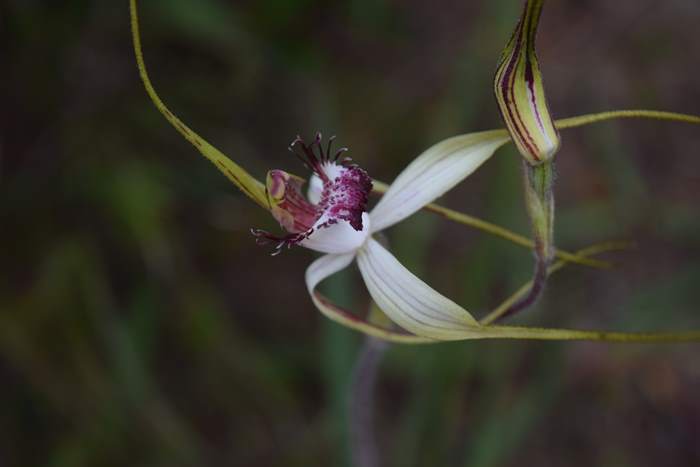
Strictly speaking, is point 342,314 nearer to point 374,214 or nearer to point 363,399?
point 374,214

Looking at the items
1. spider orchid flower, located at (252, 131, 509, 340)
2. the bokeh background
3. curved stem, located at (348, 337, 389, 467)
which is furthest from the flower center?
the bokeh background

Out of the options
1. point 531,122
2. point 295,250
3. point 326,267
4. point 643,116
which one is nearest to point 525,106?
point 531,122

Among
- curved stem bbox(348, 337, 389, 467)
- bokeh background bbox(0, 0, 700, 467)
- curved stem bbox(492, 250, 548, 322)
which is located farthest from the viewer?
bokeh background bbox(0, 0, 700, 467)

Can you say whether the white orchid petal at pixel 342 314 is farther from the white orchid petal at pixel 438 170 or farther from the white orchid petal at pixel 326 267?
the white orchid petal at pixel 438 170

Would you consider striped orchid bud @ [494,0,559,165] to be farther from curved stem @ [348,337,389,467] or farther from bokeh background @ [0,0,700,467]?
bokeh background @ [0,0,700,467]

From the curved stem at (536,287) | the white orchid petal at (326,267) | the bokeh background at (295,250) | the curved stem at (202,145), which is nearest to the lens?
the curved stem at (202,145)

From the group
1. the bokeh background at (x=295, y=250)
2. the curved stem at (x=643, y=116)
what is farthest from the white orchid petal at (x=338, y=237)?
the bokeh background at (x=295, y=250)

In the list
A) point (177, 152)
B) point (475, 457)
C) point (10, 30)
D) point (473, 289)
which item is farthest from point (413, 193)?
point (10, 30)
